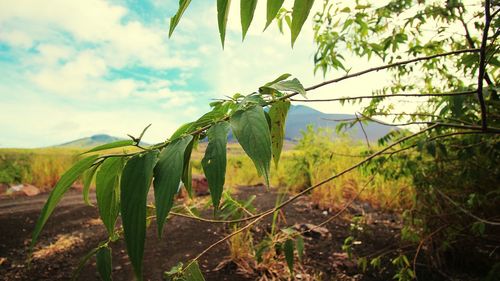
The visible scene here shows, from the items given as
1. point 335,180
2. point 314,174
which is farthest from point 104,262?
point 314,174

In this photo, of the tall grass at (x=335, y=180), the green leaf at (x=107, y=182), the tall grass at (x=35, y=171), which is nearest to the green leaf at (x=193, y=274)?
the green leaf at (x=107, y=182)

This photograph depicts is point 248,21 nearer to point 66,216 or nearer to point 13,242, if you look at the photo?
point 13,242

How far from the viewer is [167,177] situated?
30 centimetres

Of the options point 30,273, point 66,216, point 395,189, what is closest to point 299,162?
point 395,189

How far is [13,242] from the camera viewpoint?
2412 millimetres

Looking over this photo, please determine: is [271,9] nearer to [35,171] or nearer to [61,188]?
[61,188]

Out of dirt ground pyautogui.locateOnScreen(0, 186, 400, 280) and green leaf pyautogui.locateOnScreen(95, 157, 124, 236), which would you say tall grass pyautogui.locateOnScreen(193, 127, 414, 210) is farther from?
green leaf pyautogui.locateOnScreen(95, 157, 124, 236)

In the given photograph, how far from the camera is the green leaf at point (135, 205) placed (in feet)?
0.88

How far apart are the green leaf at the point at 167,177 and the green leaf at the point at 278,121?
7.7 inches

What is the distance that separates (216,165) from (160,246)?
6.83 ft

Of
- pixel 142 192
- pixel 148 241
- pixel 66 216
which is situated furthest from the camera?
pixel 66 216

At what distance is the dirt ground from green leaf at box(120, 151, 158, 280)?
1.06 meters

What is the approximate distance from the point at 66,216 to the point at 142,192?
11.2ft

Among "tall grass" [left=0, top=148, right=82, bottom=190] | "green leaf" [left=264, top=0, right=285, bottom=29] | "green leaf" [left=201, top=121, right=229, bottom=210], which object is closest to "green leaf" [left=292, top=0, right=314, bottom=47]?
"green leaf" [left=264, top=0, right=285, bottom=29]
